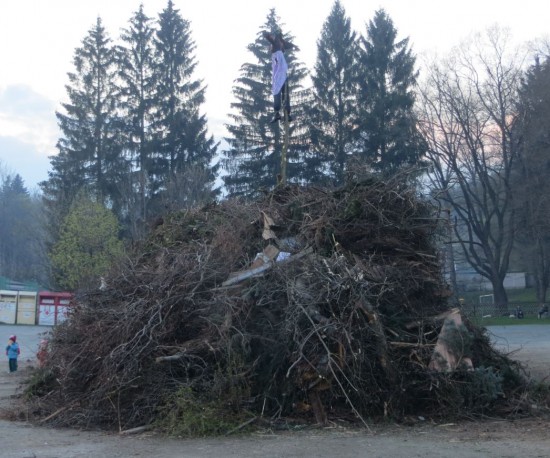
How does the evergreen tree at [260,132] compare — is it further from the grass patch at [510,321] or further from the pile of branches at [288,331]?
the pile of branches at [288,331]

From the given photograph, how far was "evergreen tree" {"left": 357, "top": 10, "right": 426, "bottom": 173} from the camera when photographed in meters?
43.3

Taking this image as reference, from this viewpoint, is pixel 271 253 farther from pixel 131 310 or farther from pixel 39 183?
pixel 39 183

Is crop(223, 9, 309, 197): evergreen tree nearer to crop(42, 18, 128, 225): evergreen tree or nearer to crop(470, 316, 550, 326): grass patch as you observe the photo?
crop(42, 18, 128, 225): evergreen tree

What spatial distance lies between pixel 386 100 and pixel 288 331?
117 feet

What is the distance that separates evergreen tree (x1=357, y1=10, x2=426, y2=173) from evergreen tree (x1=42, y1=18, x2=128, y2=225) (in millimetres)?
16048

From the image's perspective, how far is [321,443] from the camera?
934 centimetres

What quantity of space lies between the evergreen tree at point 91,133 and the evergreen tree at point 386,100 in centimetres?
1605

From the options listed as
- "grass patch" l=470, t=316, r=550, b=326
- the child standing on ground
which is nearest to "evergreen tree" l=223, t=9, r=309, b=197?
"grass patch" l=470, t=316, r=550, b=326

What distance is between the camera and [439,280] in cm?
1298

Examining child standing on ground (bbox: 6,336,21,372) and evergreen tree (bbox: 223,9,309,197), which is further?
evergreen tree (bbox: 223,9,309,197)

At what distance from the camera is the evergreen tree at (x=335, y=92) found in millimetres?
44812

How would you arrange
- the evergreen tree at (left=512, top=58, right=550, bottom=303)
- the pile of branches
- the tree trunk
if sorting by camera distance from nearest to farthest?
the pile of branches
the evergreen tree at (left=512, top=58, right=550, bottom=303)
the tree trunk

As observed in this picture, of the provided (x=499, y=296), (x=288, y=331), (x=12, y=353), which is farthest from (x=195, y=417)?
(x=499, y=296)

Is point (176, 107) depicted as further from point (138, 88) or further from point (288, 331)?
point (288, 331)
